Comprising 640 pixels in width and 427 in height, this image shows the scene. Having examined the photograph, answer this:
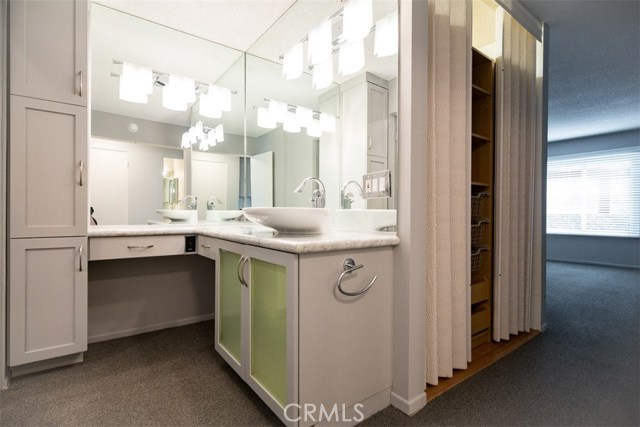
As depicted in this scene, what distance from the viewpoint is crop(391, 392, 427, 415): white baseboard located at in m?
1.41

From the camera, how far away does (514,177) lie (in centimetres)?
225

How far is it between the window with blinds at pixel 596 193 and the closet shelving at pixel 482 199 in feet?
17.2

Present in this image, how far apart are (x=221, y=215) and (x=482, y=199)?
7.22 feet

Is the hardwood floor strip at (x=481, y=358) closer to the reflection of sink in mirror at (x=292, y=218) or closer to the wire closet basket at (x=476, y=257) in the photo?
the wire closet basket at (x=476, y=257)

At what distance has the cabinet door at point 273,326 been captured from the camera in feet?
3.88

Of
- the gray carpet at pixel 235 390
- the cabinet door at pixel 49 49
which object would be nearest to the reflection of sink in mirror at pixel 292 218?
the gray carpet at pixel 235 390

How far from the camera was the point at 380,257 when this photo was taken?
143 centimetres

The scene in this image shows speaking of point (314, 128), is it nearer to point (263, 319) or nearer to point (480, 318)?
point (263, 319)

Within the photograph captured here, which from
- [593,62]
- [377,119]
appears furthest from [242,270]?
[593,62]

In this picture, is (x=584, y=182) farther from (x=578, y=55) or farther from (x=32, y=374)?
(x=32, y=374)

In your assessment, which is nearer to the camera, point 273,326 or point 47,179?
point 273,326

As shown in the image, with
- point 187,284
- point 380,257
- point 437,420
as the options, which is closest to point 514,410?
point 437,420

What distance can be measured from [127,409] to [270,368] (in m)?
0.74

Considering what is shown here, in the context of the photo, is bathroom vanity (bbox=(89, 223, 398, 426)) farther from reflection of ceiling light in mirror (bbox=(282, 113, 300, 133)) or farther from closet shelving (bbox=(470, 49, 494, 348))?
reflection of ceiling light in mirror (bbox=(282, 113, 300, 133))
